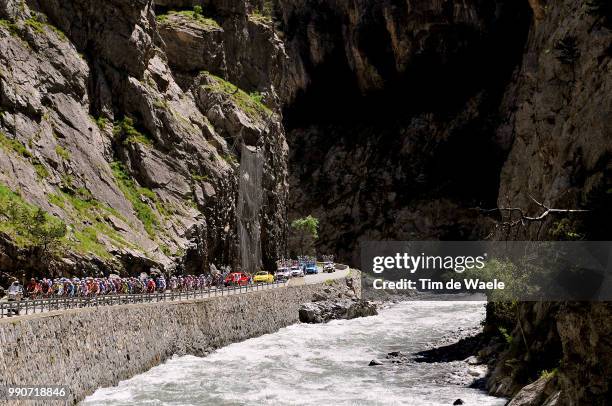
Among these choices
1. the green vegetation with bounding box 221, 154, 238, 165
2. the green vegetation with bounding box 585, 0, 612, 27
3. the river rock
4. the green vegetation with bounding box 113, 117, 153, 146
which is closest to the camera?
the green vegetation with bounding box 585, 0, 612, 27

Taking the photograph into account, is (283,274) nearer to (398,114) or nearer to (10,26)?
(10,26)

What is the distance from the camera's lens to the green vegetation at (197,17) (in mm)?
73062

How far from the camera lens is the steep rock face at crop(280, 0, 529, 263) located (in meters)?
109

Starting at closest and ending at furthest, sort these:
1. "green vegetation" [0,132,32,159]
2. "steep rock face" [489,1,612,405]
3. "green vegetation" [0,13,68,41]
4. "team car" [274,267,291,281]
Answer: "steep rock face" [489,1,612,405] → "green vegetation" [0,132,32,159] → "green vegetation" [0,13,68,41] → "team car" [274,267,291,281]

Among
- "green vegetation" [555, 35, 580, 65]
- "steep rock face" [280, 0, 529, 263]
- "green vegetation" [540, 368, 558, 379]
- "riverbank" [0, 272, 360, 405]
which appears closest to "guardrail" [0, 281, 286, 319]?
"riverbank" [0, 272, 360, 405]

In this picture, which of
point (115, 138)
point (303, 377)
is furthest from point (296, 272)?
point (303, 377)

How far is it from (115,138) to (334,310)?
79.1 feet

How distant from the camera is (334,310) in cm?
6050

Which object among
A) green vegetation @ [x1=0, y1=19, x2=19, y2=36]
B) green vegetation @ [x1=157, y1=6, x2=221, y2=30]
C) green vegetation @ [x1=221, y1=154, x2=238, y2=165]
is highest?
green vegetation @ [x1=157, y1=6, x2=221, y2=30]

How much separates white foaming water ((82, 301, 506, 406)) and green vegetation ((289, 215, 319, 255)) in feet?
195

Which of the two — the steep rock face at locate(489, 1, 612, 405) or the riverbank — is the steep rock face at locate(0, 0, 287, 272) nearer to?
the riverbank

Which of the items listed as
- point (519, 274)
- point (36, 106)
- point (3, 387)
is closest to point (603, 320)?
point (519, 274)

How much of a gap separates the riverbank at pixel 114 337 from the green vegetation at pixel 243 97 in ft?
94.8

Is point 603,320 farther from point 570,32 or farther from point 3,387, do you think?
point 570,32
